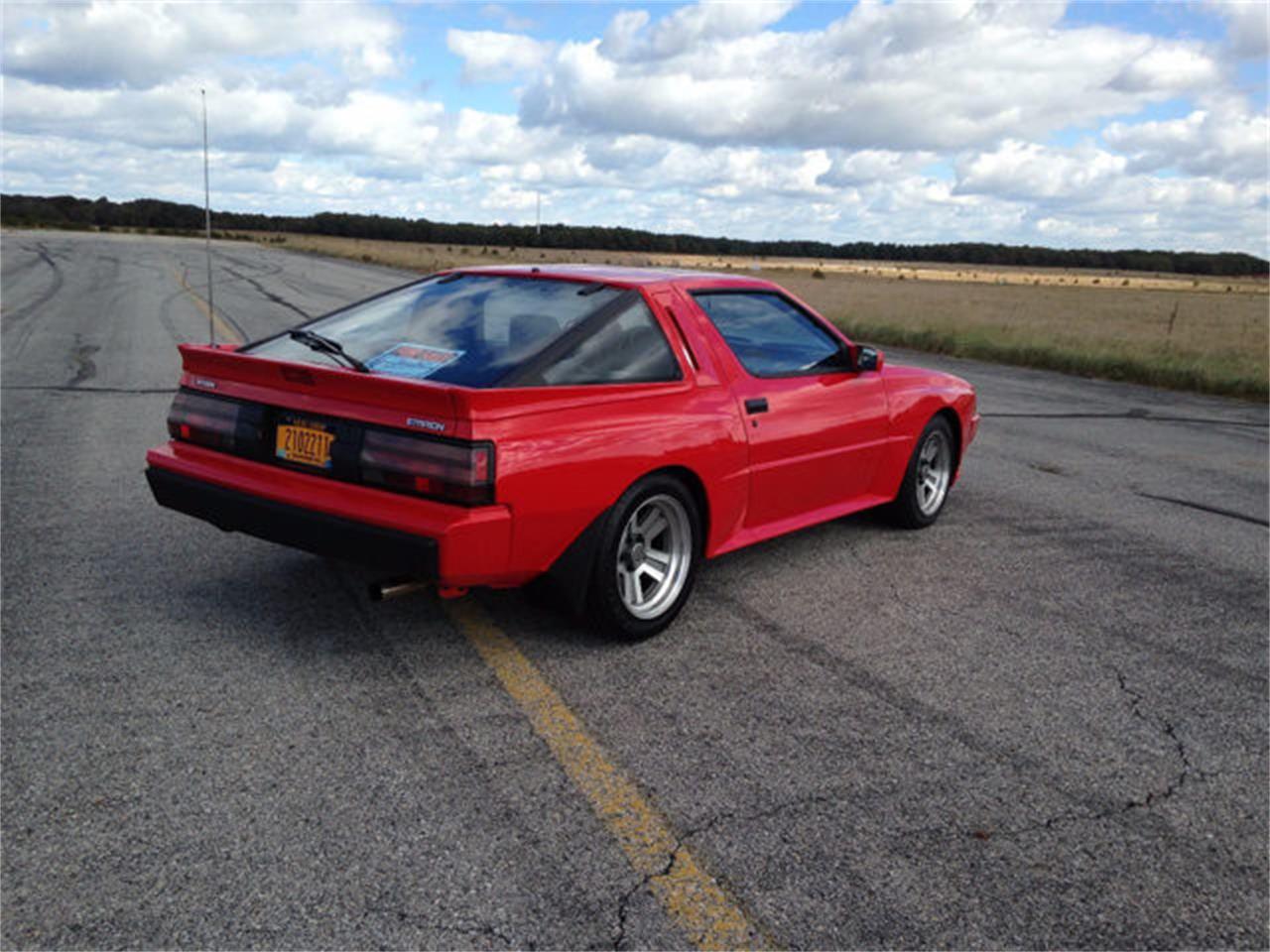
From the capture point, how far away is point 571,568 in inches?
144

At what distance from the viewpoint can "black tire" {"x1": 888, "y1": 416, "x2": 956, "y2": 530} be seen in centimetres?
557

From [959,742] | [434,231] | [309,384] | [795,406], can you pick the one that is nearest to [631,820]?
[959,742]

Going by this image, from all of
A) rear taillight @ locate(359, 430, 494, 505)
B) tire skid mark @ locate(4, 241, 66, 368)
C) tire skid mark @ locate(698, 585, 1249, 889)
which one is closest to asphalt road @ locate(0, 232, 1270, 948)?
tire skid mark @ locate(698, 585, 1249, 889)

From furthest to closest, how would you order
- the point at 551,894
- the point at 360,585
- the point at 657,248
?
the point at 657,248, the point at 360,585, the point at 551,894

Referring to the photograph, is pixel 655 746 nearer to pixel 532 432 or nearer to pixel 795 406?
pixel 532 432

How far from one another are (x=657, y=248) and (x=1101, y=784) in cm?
10093

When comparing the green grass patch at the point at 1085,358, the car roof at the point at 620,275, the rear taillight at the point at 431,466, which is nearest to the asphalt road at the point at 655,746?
the rear taillight at the point at 431,466

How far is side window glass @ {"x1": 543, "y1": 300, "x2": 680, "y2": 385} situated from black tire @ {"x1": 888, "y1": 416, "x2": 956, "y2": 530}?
6.34ft

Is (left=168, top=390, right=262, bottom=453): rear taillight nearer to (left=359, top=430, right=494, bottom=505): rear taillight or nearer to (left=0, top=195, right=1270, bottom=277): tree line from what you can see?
(left=359, top=430, right=494, bottom=505): rear taillight

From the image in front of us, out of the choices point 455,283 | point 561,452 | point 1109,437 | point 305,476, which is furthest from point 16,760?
point 1109,437

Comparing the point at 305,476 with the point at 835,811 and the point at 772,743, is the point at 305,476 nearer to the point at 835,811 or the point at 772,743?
the point at 772,743

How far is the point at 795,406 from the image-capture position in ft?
15.3

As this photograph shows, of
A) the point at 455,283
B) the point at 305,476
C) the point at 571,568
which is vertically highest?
the point at 455,283

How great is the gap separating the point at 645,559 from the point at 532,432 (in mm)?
822
